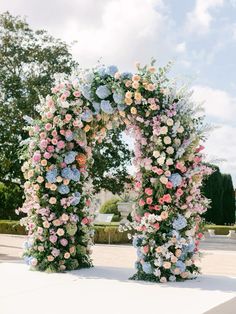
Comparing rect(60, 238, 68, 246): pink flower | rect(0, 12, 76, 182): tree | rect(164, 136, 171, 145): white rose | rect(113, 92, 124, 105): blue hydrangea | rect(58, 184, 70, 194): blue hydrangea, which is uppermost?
rect(0, 12, 76, 182): tree

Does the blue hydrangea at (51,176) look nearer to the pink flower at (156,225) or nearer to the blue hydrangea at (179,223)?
the pink flower at (156,225)

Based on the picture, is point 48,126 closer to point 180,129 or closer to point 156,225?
point 180,129

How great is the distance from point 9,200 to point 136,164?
1776 centimetres

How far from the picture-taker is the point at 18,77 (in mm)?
23219

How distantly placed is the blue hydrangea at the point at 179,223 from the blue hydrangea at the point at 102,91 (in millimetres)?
2139

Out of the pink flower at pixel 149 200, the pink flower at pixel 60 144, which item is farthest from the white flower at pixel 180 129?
the pink flower at pixel 60 144

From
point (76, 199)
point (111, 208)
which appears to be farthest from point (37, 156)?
point (111, 208)

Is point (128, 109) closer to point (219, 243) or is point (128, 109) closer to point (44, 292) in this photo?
point (44, 292)

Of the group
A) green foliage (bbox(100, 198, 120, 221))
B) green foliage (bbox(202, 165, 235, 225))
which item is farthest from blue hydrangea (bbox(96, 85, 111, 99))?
green foliage (bbox(202, 165, 235, 225))

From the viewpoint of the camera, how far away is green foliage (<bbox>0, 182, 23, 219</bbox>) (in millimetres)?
24492

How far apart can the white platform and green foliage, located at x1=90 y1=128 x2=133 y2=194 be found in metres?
13.9

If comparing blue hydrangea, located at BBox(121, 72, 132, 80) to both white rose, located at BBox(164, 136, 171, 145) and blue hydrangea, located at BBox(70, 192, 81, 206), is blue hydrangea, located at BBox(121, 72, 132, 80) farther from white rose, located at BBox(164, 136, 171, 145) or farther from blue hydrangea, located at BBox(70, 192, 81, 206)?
blue hydrangea, located at BBox(70, 192, 81, 206)

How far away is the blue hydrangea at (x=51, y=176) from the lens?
839cm

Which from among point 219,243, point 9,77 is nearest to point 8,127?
point 9,77
